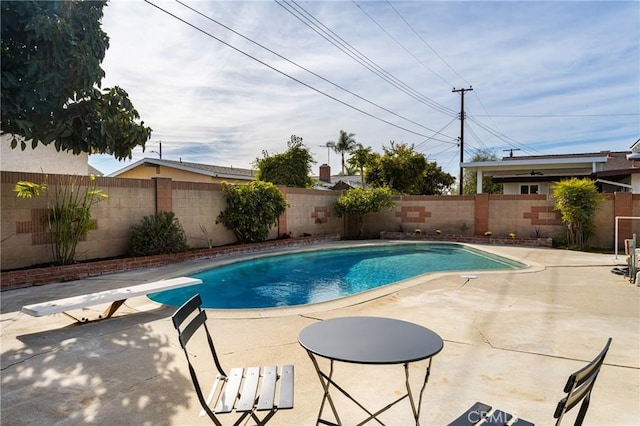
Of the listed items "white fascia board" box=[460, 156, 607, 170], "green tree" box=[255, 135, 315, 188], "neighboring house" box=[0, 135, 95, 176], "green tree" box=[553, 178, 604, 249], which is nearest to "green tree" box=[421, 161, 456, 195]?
"white fascia board" box=[460, 156, 607, 170]

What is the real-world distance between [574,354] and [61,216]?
988 cm

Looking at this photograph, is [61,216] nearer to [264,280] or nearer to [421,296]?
[264,280]

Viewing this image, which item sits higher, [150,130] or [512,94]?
[512,94]

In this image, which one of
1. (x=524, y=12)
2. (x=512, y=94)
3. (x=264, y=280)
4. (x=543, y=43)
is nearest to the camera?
(x=264, y=280)

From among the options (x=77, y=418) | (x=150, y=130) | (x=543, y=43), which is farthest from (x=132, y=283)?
(x=543, y=43)

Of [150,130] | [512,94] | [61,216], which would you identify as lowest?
[61,216]

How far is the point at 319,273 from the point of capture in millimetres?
11102

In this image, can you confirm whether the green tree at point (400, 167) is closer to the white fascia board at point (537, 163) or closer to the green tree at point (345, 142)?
the white fascia board at point (537, 163)

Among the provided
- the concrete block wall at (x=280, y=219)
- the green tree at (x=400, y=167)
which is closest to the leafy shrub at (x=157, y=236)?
the concrete block wall at (x=280, y=219)

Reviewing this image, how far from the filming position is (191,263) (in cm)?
1055

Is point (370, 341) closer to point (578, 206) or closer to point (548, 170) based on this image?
point (578, 206)

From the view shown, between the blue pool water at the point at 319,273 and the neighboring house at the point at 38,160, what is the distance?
5.53 meters

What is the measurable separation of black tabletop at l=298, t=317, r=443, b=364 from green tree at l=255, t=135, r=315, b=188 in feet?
63.7

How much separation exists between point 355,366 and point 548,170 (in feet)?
75.0
